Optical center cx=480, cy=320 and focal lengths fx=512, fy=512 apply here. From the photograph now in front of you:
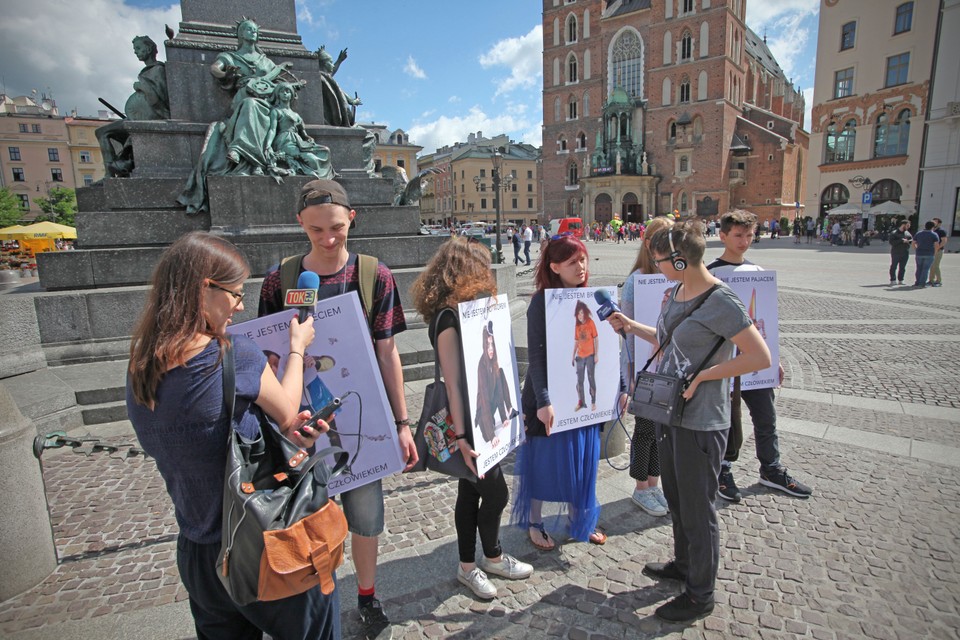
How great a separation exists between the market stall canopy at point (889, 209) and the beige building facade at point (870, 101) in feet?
2.88

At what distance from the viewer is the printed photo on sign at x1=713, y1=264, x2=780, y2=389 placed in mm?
3465

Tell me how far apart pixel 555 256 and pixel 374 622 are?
201cm

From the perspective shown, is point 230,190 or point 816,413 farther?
point 230,190

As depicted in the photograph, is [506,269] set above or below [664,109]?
below

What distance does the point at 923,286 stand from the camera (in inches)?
503

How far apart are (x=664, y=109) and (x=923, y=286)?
146 ft

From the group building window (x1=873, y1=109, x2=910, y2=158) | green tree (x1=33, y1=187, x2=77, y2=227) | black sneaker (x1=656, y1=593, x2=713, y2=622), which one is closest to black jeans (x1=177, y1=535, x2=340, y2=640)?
black sneaker (x1=656, y1=593, x2=713, y2=622)

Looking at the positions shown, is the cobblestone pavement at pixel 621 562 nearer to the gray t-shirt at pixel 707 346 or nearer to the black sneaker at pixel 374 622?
the black sneaker at pixel 374 622

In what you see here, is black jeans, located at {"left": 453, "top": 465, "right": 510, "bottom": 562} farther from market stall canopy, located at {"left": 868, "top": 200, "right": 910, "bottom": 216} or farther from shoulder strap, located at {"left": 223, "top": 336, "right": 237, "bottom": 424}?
market stall canopy, located at {"left": 868, "top": 200, "right": 910, "bottom": 216}

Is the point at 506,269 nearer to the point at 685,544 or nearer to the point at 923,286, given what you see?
the point at 685,544

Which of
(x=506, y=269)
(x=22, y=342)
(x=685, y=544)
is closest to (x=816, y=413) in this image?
(x=685, y=544)

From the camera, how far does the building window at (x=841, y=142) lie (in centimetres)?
3438

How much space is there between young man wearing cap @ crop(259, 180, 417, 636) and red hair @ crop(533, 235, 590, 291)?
0.89 meters

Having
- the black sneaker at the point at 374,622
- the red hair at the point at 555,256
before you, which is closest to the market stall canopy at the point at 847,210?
the red hair at the point at 555,256
